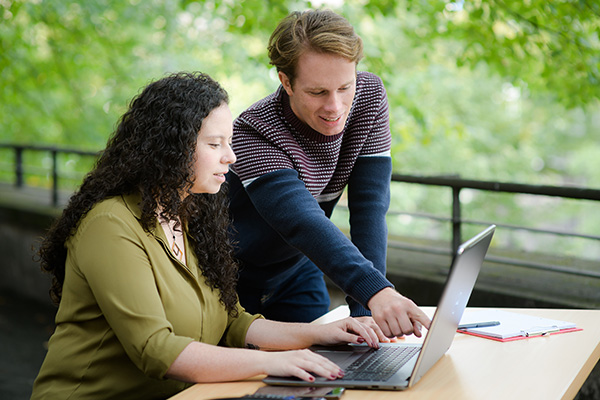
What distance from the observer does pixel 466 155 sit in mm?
11906

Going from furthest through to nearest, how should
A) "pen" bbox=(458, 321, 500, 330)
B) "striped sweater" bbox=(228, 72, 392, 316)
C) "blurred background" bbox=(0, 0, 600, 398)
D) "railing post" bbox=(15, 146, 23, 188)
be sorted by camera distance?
1. "railing post" bbox=(15, 146, 23, 188)
2. "blurred background" bbox=(0, 0, 600, 398)
3. "pen" bbox=(458, 321, 500, 330)
4. "striped sweater" bbox=(228, 72, 392, 316)

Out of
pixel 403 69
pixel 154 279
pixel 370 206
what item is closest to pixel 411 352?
pixel 370 206

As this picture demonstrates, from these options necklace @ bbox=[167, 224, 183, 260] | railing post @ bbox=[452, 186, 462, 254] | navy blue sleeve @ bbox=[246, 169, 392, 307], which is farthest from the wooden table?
railing post @ bbox=[452, 186, 462, 254]

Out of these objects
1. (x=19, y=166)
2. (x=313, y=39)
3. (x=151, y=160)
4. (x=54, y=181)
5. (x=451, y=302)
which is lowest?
(x=19, y=166)

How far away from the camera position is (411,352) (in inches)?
73.7

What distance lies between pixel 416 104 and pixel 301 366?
6.29 m

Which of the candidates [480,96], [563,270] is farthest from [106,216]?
[480,96]

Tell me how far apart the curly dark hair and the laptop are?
526 mm

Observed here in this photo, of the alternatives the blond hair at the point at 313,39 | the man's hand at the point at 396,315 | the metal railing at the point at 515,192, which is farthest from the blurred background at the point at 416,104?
the man's hand at the point at 396,315

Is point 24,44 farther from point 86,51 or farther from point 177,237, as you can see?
point 177,237

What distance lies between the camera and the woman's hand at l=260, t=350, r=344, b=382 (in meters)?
1.62

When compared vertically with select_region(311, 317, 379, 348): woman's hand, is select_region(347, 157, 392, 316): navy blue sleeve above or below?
above

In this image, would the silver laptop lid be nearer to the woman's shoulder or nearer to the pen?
the pen

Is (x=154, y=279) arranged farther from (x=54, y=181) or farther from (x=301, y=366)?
(x=54, y=181)
